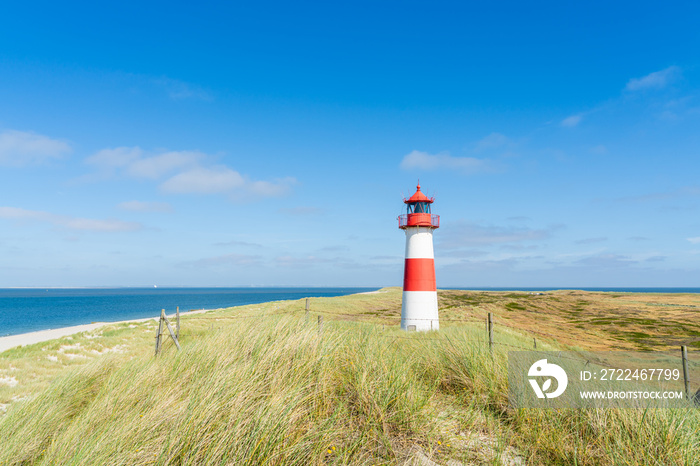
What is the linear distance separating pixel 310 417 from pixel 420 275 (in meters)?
13.3

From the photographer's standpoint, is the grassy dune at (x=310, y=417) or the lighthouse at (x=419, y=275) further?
the lighthouse at (x=419, y=275)

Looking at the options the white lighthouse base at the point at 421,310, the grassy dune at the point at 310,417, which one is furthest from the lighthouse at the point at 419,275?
the grassy dune at the point at 310,417

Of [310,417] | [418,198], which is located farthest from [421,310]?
[310,417]

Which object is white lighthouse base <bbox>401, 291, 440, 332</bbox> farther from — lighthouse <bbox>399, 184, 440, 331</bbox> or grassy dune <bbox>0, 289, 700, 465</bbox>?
grassy dune <bbox>0, 289, 700, 465</bbox>

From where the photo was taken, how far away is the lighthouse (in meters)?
16.7

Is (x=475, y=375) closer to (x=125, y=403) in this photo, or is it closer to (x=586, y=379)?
(x=586, y=379)

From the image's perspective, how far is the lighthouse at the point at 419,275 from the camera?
16.7 m

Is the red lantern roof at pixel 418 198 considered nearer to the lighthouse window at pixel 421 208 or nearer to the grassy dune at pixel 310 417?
the lighthouse window at pixel 421 208

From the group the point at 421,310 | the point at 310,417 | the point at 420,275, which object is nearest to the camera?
the point at 310,417

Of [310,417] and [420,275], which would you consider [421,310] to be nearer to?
[420,275]

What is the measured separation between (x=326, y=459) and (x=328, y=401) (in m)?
0.90

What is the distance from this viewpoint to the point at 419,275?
16859 millimetres

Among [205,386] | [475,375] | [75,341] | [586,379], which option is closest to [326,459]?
[205,386]

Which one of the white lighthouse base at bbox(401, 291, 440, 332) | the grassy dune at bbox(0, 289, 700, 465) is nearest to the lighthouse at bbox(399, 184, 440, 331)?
the white lighthouse base at bbox(401, 291, 440, 332)
